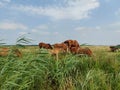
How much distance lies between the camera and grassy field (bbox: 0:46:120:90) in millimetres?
7551

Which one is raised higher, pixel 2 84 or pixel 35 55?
pixel 35 55

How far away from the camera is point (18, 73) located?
762cm

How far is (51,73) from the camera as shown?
840 cm

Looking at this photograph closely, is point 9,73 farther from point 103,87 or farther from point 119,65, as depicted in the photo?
point 119,65

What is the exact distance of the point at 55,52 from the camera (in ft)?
32.2

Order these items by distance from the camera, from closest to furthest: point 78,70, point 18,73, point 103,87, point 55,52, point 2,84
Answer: point 2,84 → point 18,73 → point 103,87 → point 78,70 → point 55,52

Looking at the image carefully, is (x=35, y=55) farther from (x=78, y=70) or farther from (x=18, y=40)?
(x=78, y=70)

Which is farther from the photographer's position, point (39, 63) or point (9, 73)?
point (39, 63)

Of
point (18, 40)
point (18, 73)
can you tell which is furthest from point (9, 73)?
point (18, 40)

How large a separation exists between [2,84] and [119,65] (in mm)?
3749

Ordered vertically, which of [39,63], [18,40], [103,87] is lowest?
[103,87]

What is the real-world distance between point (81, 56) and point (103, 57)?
64cm

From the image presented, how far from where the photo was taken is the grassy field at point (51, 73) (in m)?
7.55

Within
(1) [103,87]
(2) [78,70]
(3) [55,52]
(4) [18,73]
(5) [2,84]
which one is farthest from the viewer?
(3) [55,52]
